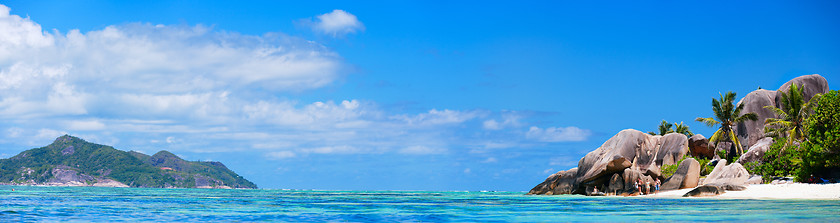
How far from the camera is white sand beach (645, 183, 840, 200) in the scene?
4175 centimetres

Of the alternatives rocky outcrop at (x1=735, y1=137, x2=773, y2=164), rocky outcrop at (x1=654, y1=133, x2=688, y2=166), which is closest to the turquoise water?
rocky outcrop at (x1=735, y1=137, x2=773, y2=164)

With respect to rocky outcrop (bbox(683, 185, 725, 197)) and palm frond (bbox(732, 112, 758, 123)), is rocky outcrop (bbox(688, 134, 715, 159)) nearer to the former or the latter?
palm frond (bbox(732, 112, 758, 123))

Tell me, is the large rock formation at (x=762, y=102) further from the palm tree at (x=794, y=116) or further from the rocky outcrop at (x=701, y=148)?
the palm tree at (x=794, y=116)

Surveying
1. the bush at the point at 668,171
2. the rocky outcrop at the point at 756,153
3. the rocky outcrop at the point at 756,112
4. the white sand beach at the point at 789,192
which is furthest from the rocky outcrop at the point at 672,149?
the white sand beach at the point at 789,192

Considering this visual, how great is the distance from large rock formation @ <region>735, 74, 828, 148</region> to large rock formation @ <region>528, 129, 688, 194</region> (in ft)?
31.6

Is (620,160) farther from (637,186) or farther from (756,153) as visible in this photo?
(756,153)

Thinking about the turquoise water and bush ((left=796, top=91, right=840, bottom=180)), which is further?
bush ((left=796, top=91, right=840, bottom=180))

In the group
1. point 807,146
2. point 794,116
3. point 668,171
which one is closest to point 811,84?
point 794,116

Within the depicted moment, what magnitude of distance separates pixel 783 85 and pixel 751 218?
191 ft

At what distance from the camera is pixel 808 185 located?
148 ft

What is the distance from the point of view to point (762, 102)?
7156cm

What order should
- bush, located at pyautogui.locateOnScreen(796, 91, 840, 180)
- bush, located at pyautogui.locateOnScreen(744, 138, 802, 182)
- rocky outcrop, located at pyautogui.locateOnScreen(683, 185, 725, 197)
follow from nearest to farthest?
bush, located at pyautogui.locateOnScreen(796, 91, 840, 180), rocky outcrop, located at pyautogui.locateOnScreen(683, 185, 725, 197), bush, located at pyautogui.locateOnScreen(744, 138, 802, 182)

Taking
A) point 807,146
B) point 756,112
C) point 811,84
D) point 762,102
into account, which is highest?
point 811,84

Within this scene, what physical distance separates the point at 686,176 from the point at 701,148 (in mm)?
15070
